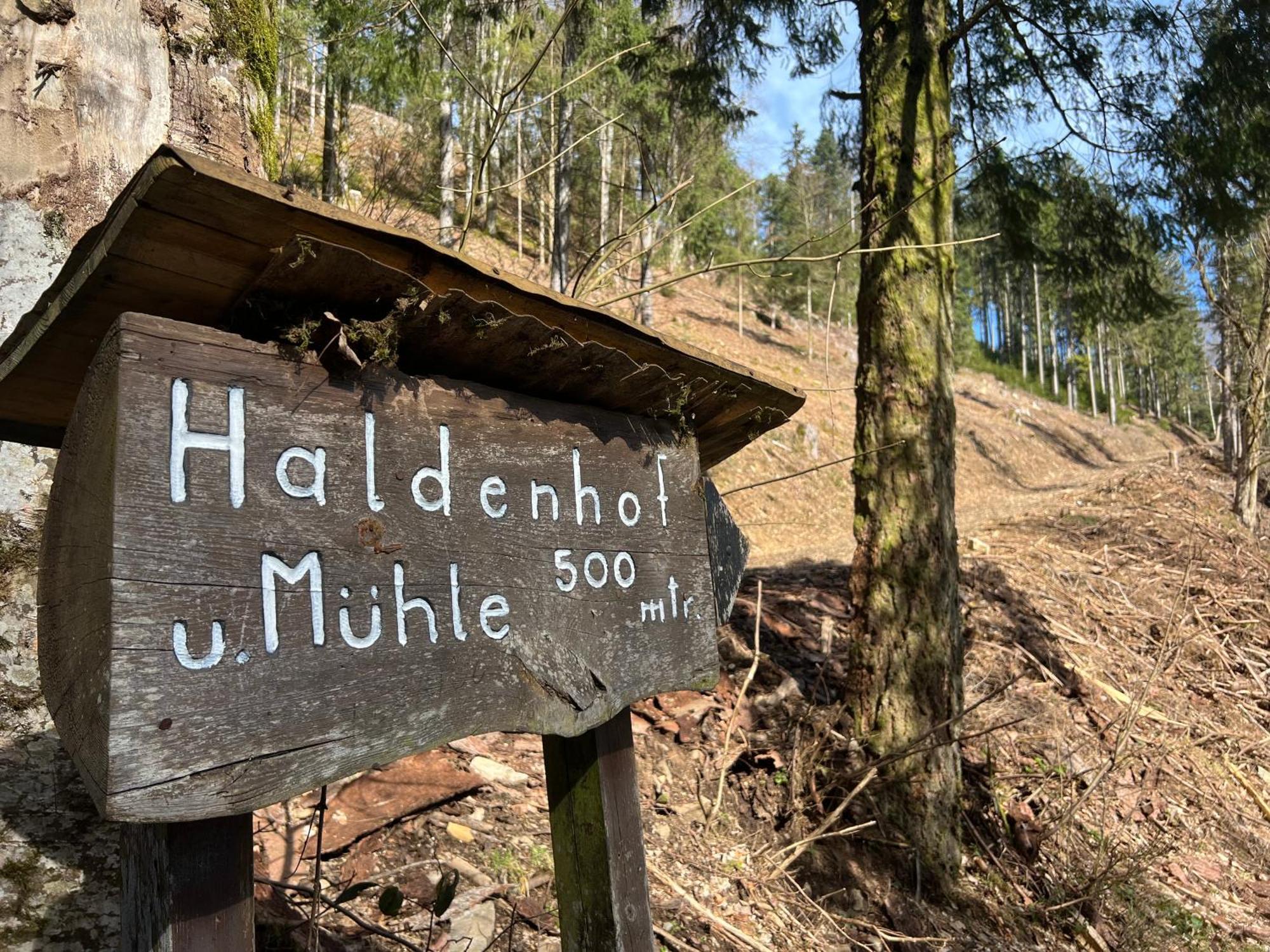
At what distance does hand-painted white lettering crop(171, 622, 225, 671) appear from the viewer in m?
0.97

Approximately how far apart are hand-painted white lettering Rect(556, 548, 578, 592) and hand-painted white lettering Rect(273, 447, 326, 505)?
1.54 ft

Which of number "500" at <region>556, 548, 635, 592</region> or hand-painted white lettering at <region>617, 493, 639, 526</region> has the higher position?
hand-painted white lettering at <region>617, 493, 639, 526</region>

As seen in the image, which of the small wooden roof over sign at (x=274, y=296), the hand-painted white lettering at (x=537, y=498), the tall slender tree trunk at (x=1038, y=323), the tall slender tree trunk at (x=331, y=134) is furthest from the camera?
the tall slender tree trunk at (x=1038, y=323)

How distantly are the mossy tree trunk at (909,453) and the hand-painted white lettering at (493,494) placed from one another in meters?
2.74

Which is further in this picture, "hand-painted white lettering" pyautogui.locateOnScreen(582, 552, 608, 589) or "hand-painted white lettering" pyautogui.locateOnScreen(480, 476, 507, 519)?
"hand-painted white lettering" pyautogui.locateOnScreen(582, 552, 608, 589)

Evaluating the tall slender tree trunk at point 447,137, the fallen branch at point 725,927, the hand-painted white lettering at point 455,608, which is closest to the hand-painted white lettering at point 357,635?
the hand-painted white lettering at point 455,608

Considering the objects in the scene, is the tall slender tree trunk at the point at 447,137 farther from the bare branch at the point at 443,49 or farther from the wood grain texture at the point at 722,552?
the wood grain texture at the point at 722,552

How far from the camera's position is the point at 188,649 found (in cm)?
98

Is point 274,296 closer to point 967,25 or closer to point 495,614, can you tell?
point 495,614

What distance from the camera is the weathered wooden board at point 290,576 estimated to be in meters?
0.96

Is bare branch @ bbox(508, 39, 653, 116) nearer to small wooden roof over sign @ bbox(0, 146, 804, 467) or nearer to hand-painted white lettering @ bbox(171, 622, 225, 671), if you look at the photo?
small wooden roof over sign @ bbox(0, 146, 804, 467)

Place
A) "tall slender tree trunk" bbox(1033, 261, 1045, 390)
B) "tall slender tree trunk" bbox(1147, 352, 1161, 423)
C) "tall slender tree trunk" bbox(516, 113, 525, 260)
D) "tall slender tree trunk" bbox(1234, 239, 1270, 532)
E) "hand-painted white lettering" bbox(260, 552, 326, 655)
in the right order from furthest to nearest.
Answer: "tall slender tree trunk" bbox(1147, 352, 1161, 423)
"tall slender tree trunk" bbox(1033, 261, 1045, 390)
"tall slender tree trunk" bbox(1234, 239, 1270, 532)
"tall slender tree trunk" bbox(516, 113, 525, 260)
"hand-painted white lettering" bbox(260, 552, 326, 655)

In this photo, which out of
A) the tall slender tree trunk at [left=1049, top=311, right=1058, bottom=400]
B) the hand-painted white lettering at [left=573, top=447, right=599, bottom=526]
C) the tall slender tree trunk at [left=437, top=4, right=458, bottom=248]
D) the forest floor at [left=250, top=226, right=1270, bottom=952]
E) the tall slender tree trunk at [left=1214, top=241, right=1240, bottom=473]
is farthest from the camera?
the tall slender tree trunk at [left=1049, top=311, right=1058, bottom=400]

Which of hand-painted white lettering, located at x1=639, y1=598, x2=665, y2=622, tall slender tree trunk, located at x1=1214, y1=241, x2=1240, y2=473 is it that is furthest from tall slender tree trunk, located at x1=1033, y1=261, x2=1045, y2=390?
hand-painted white lettering, located at x1=639, y1=598, x2=665, y2=622
